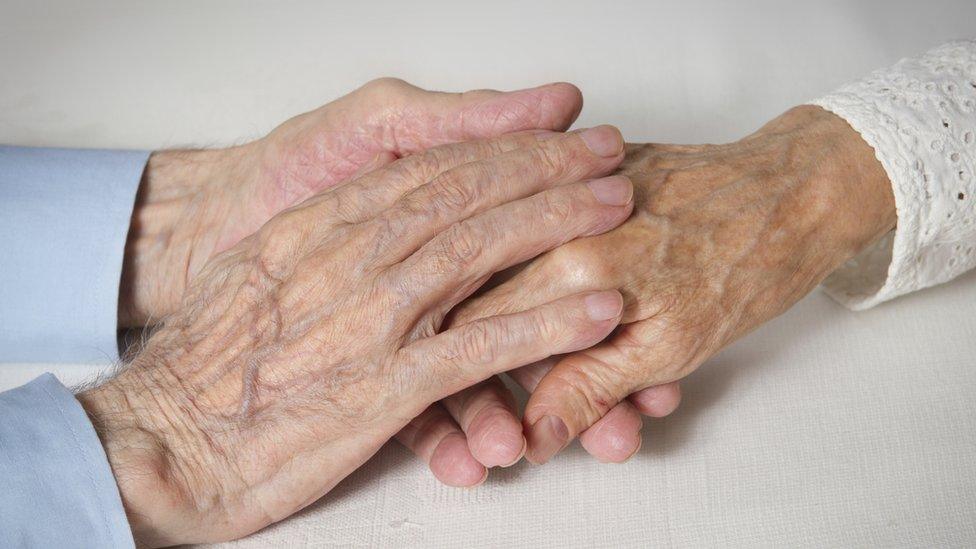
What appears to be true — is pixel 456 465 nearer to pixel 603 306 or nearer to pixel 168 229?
pixel 603 306

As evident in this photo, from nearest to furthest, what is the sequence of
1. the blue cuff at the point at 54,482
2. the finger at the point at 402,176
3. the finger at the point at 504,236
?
the blue cuff at the point at 54,482, the finger at the point at 504,236, the finger at the point at 402,176

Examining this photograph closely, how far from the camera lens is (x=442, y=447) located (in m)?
1.00

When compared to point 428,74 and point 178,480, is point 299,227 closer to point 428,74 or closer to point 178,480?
point 178,480

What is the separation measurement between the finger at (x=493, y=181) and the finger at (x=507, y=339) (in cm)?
11

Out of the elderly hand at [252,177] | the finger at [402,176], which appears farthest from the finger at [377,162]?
the finger at [402,176]

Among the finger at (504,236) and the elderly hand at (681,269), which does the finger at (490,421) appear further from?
the finger at (504,236)

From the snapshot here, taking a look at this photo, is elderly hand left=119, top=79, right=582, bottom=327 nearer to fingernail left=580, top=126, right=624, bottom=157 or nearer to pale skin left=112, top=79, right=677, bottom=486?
pale skin left=112, top=79, right=677, bottom=486

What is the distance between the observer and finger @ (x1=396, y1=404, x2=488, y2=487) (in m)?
0.97

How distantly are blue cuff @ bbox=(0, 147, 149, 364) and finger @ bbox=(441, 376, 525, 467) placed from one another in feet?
1.49

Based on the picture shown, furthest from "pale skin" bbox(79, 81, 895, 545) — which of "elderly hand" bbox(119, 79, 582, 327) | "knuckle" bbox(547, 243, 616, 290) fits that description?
"elderly hand" bbox(119, 79, 582, 327)

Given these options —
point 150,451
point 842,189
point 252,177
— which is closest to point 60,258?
point 252,177

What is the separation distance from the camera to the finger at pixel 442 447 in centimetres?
97

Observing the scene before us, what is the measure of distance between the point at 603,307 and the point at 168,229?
63 cm

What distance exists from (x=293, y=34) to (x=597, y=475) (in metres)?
0.99
